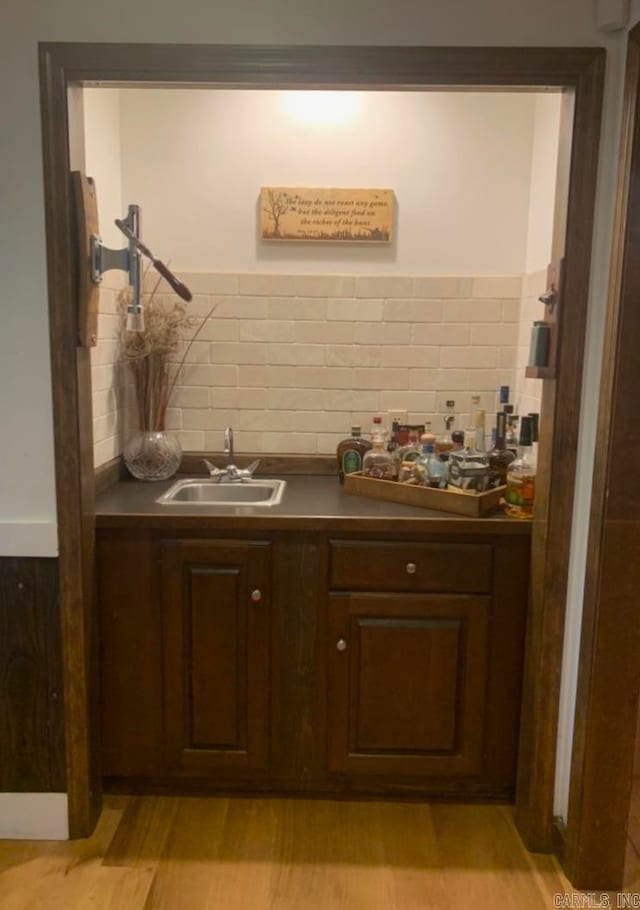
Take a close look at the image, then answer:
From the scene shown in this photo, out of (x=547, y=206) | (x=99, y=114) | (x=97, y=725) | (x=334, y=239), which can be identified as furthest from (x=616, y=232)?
(x=97, y=725)

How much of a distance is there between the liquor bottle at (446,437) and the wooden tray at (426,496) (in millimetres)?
215

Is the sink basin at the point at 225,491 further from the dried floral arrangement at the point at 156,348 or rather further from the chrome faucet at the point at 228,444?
the dried floral arrangement at the point at 156,348

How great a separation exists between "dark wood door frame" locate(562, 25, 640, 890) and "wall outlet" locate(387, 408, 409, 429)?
972 mm

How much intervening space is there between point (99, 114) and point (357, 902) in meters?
2.45

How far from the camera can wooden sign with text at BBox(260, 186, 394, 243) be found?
2580 mm

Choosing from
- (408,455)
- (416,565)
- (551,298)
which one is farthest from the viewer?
(408,455)

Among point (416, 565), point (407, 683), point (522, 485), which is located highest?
point (522, 485)

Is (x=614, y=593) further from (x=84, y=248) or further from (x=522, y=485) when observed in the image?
(x=84, y=248)

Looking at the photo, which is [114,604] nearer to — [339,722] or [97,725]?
[97,725]

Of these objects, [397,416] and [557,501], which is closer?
[557,501]

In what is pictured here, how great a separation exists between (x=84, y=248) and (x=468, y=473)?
48.2 inches

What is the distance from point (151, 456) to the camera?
250 cm

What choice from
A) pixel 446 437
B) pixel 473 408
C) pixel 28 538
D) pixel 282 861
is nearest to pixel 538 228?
pixel 473 408

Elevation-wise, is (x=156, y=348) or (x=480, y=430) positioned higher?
(x=156, y=348)
